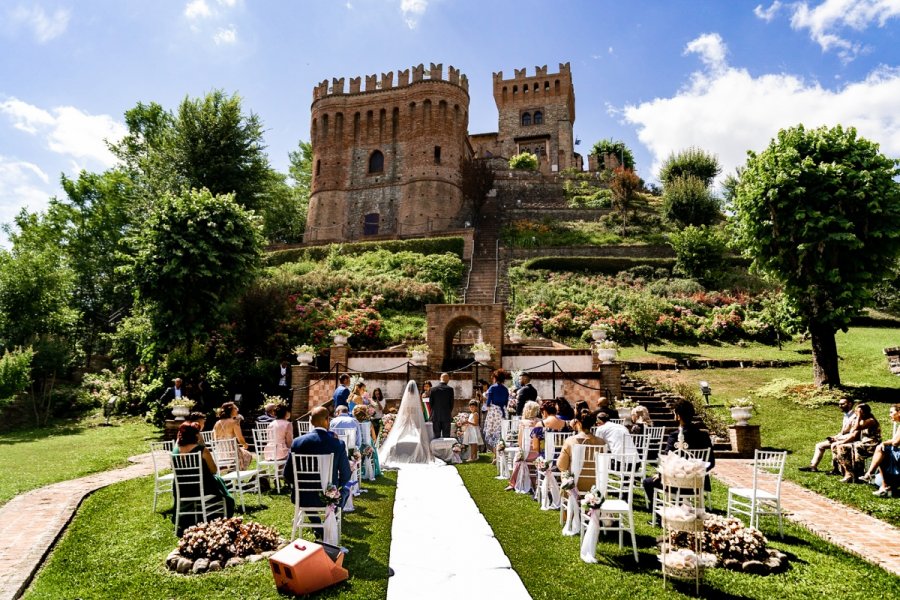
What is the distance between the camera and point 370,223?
44188mm

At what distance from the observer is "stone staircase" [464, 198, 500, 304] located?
3042cm

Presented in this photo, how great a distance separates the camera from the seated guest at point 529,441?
8680 mm

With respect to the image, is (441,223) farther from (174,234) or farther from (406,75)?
(174,234)

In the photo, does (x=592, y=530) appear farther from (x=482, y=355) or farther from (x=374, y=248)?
(x=374, y=248)

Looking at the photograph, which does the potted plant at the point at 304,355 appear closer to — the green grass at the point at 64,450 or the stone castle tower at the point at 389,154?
the green grass at the point at 64,450

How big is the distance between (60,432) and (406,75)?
34941 mm

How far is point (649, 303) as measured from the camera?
2669 cm

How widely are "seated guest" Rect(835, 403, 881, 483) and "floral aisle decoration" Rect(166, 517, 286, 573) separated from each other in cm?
880

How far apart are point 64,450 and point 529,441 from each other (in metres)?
12.5

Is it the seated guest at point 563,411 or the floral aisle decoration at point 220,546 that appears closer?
the floral aisle decoration at point 220,546

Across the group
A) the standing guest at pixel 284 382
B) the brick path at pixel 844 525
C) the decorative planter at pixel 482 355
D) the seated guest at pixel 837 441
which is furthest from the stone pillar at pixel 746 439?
the standing guest at pixel 284 382

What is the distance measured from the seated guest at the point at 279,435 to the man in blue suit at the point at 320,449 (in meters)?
→ 2.29

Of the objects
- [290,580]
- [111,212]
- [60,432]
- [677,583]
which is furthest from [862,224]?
[111,212]

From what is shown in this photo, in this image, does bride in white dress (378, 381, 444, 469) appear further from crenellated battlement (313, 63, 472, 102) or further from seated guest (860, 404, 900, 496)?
crenellated battlement (313, 63, 472, 102)
